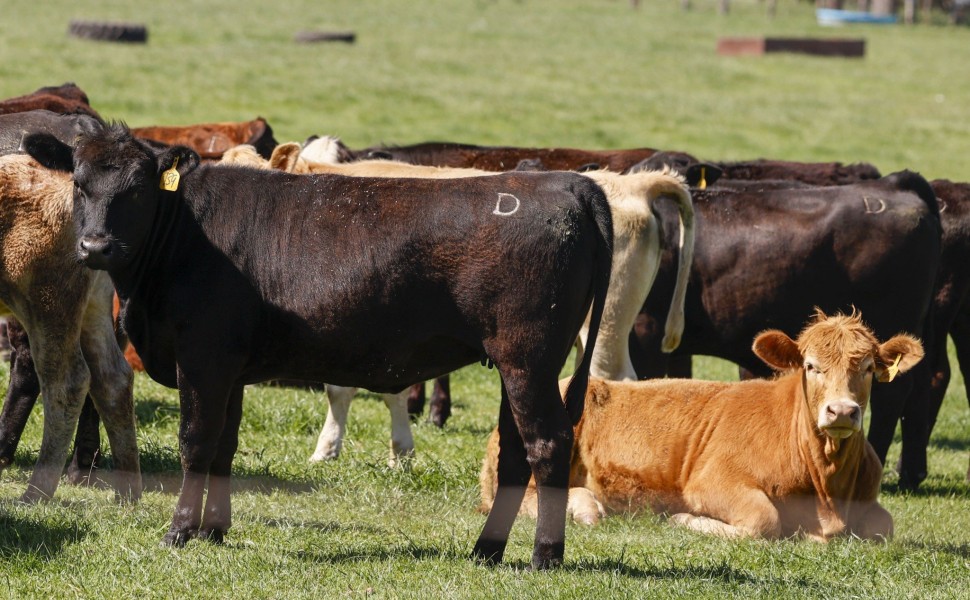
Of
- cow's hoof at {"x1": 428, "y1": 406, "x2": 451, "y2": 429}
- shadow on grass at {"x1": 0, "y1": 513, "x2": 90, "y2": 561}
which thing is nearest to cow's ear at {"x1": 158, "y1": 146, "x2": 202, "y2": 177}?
shadow on grass at {"x1": 0, "y1": 513, "x2": 90, "y2": 561}

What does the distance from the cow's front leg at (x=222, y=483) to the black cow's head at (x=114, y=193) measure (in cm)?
96

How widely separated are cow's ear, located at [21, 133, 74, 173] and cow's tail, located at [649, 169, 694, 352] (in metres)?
4.43

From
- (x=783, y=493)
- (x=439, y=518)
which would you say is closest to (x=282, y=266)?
(x=439, y=518)

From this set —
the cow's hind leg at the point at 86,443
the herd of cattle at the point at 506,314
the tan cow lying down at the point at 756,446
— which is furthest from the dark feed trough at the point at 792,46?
the cow's hind leg at the point at 86,443

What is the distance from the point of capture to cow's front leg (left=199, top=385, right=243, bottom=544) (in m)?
6.59

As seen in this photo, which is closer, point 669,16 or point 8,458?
point 8,458

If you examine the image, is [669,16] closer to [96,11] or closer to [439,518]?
[96,11]

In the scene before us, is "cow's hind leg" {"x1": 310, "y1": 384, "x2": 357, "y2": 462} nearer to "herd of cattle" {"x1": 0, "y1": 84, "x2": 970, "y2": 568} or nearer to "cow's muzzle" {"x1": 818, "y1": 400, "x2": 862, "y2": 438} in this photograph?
"herd of cattle" {"x1": 0, "y1": 84, "x2": 970, "y2": 568}

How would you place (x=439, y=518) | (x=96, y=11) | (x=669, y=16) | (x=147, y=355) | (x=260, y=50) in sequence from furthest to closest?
(x=669, y=16) < (x=96, y=11) < (x=260, y=50) < (x=439, y=518) < (x=147, y=355)

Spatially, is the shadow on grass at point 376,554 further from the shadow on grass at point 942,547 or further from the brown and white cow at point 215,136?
the brown and white cow at point 215,136

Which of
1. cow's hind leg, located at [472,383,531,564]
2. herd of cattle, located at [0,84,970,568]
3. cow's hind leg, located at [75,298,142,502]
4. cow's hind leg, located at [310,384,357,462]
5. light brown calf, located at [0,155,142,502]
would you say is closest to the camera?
herd of cattle, located at [0,84,970,568]

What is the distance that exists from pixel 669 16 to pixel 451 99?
81.7 ft

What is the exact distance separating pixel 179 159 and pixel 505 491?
2.25 metres

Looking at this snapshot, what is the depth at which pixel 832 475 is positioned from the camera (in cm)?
766
